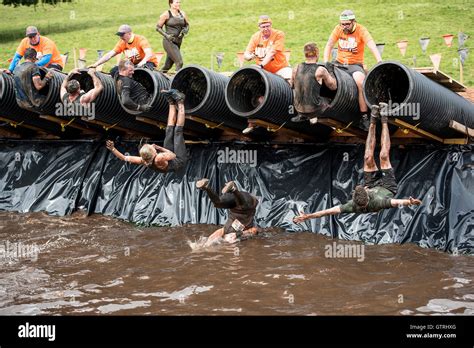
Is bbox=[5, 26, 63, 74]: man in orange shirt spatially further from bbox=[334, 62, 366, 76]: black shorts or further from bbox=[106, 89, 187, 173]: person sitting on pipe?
bbox=[334, 62, 366, 76]: black shorts

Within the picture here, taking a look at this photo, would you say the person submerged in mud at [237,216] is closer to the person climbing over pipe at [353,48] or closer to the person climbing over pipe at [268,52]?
the person climbing over pipe at [268,52]

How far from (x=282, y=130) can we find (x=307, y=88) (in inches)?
80.9

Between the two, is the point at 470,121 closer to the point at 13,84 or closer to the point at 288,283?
the point at 288,283

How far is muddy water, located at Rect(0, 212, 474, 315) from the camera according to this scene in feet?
33.0

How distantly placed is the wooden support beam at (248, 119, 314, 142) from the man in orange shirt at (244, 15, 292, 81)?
36.6 inches

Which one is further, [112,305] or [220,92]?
[220,92]

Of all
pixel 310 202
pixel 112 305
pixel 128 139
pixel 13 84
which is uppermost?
pixel 13 84

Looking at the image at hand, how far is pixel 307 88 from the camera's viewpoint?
11.7m

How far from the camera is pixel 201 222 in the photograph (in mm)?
14711

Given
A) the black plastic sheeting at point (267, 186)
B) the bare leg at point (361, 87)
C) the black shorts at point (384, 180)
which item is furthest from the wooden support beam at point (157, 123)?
the black shorts at point (384, 180)

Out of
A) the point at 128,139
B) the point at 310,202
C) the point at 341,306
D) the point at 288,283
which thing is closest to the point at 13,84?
the point at 128,139

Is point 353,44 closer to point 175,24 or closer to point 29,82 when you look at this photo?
point 175,24

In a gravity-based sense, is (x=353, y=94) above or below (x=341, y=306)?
above

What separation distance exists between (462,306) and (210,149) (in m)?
6.65
